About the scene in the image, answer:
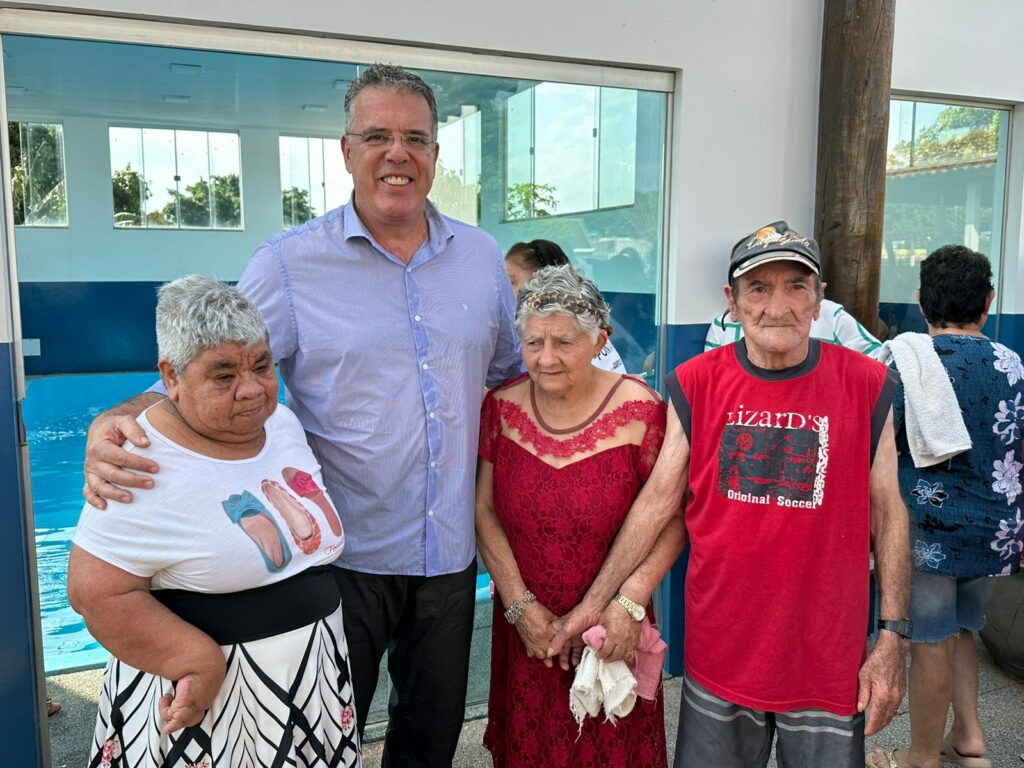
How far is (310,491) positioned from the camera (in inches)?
69.9

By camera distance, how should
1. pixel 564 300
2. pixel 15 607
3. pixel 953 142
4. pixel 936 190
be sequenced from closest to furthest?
pixel 564 300, pixel 15 607, pixel 953 142, pixel 936 190

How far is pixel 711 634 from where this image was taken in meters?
1.95

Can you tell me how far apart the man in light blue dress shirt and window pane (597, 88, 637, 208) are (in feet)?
4.99

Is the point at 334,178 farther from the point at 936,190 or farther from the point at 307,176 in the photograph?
the point at 936,190

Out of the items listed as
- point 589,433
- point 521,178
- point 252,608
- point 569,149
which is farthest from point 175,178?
point 252,608

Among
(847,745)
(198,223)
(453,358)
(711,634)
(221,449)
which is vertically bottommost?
(847,745)

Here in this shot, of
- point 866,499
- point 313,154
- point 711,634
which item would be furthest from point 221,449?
point 313,154

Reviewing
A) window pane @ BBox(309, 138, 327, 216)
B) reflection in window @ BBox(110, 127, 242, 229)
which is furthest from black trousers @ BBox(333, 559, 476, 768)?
reflection in window @ BBox(110, 127, 242, 229)

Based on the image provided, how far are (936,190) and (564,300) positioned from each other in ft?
10.9

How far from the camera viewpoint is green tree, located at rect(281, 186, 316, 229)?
15.8ft

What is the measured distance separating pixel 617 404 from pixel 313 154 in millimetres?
3486

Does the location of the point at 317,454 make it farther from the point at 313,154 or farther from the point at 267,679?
the point at 313,154

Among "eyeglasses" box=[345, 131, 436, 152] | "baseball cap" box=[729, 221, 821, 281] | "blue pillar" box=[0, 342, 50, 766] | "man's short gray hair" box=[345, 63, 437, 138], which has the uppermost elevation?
"man's short gray hair" box=[345, 63, 437, 138]

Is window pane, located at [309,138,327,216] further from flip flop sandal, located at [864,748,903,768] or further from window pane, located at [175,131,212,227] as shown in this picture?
flip flop sandal, located at [864,748,903,768]
